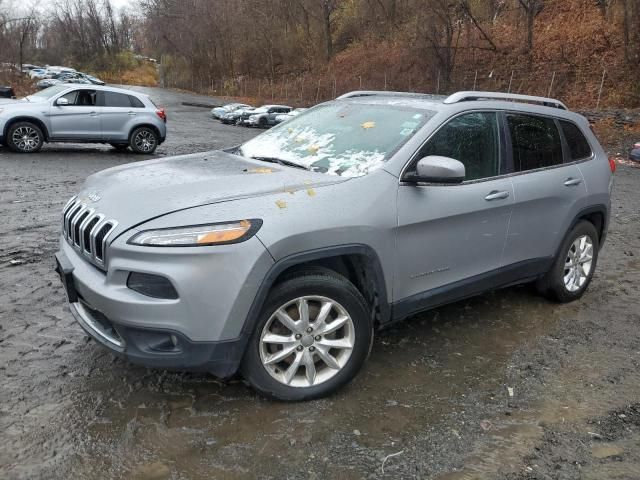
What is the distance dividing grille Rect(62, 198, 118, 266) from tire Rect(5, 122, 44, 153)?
418 inches

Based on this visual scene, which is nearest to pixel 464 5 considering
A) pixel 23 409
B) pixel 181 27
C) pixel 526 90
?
pixel 526 90

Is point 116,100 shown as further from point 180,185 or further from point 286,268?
point 286,268

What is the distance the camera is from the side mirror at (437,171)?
3318mm

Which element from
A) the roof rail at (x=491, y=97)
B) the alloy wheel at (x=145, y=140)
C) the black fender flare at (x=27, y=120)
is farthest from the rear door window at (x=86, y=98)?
the roof rail at (x=491, y=97)

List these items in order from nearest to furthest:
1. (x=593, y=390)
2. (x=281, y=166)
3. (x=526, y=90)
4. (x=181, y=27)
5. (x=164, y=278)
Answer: (x=164, y=278)
(x=593, y=390)
(x=281, y=166)
(x=526, y=90)
(x=181, y=27)

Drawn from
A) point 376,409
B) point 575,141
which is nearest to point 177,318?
point 376,409

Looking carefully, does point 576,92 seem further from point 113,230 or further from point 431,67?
point 113,230

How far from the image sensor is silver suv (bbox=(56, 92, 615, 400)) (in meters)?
2.79

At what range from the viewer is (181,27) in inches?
2894

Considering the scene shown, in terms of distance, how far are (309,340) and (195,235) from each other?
2.77 ft

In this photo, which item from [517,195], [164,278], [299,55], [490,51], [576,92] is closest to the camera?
[164,278]

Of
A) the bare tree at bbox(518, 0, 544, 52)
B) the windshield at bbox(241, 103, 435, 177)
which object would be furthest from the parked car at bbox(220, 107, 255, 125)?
the windshield at bbox(241, 103, 435, 177)

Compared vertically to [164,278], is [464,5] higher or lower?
higher

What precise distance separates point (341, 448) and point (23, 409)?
1692 millimetres
